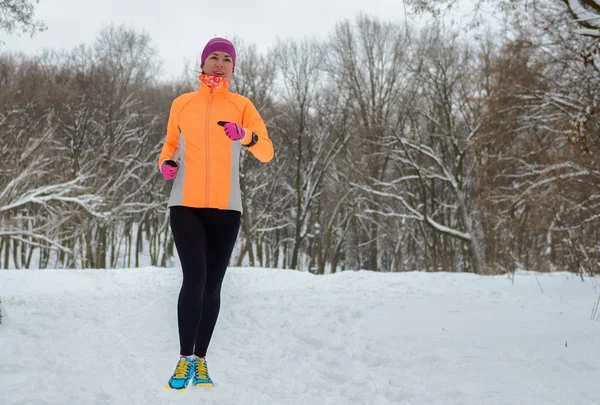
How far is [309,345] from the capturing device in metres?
4.86

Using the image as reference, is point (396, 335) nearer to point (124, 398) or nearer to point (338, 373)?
point (338, 373)

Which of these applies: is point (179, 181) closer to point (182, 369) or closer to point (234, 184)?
point (234, 184)

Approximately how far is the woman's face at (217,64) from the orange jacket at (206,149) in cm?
11

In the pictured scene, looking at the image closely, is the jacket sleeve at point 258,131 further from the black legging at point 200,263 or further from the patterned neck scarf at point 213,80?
the black legging at point 200,263

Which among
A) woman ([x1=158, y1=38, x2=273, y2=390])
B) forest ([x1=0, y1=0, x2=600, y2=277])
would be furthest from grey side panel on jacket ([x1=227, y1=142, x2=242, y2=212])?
forest ([x1=0, y1=0, x2=600, y2=277])

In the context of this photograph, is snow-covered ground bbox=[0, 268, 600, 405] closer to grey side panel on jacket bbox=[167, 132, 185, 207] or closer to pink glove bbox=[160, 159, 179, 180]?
grey side panel on jacket bbox=[167, 132, 185, 207]

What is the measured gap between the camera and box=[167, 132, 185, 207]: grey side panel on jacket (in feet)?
11.0

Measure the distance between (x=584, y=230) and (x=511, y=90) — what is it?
173 inches

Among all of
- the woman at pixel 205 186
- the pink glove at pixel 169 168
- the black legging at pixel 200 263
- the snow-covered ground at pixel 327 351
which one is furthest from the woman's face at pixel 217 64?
the snow-covered ground at pixel 327 351

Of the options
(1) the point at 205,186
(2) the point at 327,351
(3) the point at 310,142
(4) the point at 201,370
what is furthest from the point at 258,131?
(3) the point at 310,142

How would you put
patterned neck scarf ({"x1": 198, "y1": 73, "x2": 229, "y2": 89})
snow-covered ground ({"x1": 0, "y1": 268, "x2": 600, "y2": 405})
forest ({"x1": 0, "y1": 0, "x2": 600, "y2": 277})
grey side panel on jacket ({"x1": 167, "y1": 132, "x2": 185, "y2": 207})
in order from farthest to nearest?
forest ({"x1": 0, "y1": 0, "x2": 600, "y2": 277}) → patterned neck scarf ({"x1": 198, "y1": 73, "x2": 229, "y2": 89}) → grey side panel on jacket ({"x1": 167, "y1": 132, "x2": 185, "y2": 207}) → snow-covered ground ({"x1": 0, "y1": 268, "x2": 600, "y2": 405})

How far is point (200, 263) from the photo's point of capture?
3.29 meters

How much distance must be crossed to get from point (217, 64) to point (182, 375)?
2.15 metres

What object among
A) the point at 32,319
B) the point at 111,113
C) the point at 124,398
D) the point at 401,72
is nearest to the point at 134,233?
the point at 111,113
